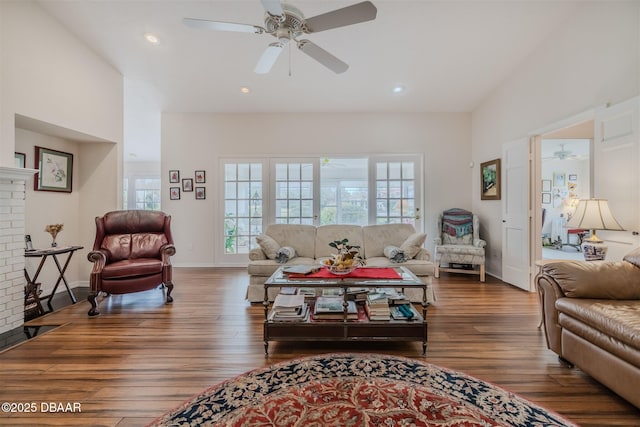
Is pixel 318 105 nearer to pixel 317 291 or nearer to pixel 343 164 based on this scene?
pixel 343 164

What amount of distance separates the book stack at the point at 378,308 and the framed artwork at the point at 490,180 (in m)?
3.26

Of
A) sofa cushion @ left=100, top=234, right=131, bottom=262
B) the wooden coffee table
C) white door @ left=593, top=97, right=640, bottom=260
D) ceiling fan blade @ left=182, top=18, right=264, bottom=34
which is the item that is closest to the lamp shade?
white door @ left=593, top=97, right=640, bottom=260

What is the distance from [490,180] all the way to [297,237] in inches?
131

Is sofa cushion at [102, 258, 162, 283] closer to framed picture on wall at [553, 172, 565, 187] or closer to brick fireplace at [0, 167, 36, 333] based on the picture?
brick fireplace at [0, 167, 36, 333]

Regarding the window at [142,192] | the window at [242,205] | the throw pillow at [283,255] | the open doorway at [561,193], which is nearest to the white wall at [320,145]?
the window at [242,205]

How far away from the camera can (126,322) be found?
2.72 metres

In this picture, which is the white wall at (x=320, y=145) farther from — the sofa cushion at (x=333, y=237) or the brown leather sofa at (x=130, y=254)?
the sofa cushion at (x=333, y=237)

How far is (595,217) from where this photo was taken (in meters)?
2.32

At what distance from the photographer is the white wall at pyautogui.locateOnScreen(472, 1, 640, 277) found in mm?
2443

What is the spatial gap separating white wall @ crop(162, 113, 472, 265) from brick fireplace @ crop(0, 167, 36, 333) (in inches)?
95.4

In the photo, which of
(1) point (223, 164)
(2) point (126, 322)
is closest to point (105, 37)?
(1) point (223, 164)

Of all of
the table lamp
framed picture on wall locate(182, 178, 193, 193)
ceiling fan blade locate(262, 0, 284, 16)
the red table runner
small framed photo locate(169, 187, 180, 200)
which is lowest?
the red table runner

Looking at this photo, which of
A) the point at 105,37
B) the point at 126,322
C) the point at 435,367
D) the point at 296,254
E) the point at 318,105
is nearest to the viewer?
the point at 435,367

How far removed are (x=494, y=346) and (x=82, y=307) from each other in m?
4.23
